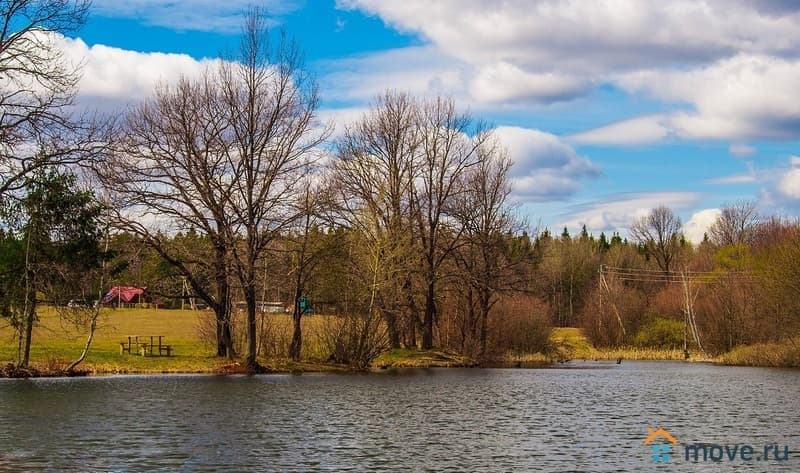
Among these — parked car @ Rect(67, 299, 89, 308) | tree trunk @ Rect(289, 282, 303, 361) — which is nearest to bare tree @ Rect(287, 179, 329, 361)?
tree trunk @ Rect(289, 282, 303, 361)

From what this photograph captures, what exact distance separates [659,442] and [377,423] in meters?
9.18

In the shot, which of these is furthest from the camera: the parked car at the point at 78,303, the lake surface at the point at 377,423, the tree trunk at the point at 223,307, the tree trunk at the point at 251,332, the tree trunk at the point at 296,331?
the tree trunk at the point at 296,331

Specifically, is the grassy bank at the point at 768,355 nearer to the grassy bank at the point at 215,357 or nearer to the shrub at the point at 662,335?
the grassy bank at the point at 215,357

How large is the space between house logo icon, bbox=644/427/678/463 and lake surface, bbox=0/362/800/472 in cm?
22

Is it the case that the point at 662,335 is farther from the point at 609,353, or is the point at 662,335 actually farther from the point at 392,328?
the point at 392,328

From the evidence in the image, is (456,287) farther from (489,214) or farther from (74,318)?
(74,318)

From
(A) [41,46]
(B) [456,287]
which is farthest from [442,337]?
(A) [41,46]

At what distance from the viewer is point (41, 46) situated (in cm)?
3116

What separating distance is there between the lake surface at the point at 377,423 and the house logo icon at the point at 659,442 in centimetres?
22

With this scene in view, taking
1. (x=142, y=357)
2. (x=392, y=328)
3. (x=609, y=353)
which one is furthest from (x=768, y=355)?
(x=142, y=357)

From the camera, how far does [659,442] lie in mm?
24922

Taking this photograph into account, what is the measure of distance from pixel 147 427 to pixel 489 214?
46542 mm

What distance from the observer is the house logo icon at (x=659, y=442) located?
22.5 meters
